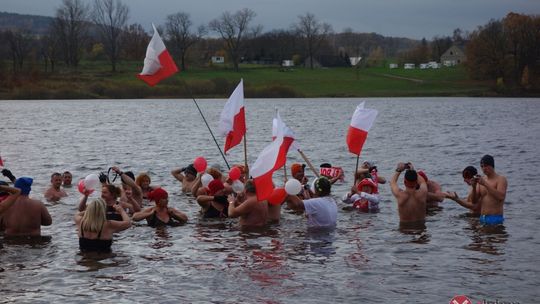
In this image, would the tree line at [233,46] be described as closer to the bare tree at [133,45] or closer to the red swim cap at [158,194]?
the bare tree at [133,45]

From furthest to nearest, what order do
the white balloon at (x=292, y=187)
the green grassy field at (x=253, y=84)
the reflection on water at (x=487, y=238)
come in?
the green grassy field at (x=253, y=84)
the white balloon at (x=292, y=187)
the reflection on water at (x=487, y=238)

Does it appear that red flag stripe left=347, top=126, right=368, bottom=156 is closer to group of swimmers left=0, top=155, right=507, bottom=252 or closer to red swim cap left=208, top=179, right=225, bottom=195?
group of swimmers left=0, top=155, right=507, bottom=252

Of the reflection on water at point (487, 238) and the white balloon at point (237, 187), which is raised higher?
the white balloon at point (237, 187)

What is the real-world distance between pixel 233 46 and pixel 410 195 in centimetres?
15308

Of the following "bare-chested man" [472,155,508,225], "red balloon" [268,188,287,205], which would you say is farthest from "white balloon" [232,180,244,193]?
"bare-chested man" [472,155,508,225]

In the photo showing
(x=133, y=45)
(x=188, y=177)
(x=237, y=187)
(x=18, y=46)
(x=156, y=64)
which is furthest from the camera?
(x=133, y=45)

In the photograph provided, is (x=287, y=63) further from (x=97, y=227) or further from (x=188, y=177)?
(x=97, y=227)

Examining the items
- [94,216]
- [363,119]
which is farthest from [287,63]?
[94,216]

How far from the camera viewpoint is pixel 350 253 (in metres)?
15.2

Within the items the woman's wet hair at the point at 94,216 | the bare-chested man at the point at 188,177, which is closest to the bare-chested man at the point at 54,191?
the bare-chested man at the point at 188,177

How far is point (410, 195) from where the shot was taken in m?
17.3

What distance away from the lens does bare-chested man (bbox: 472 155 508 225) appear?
16172mm

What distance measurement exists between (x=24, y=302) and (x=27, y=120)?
61.5 meters

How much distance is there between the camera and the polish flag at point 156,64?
19000mm
